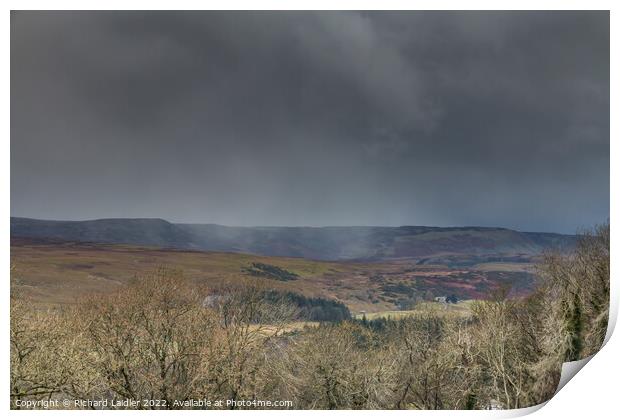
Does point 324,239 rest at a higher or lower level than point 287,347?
higher

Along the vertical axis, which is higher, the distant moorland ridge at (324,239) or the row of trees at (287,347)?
the distant moorland ridge at (324,239)

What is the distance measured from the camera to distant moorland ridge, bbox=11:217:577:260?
14938mm

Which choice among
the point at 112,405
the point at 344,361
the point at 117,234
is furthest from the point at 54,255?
the point at 344,361

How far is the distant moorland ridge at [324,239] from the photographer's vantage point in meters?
14.9

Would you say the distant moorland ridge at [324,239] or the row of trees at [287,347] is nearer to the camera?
the row of trees at [287,347]

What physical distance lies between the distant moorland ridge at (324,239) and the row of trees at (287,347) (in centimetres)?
86

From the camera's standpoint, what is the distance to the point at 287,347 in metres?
15.4

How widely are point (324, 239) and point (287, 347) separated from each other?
284 cm

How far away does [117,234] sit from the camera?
49.5 ft

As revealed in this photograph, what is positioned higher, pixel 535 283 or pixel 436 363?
pixel 535 283

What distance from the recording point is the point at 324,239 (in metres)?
15.4
